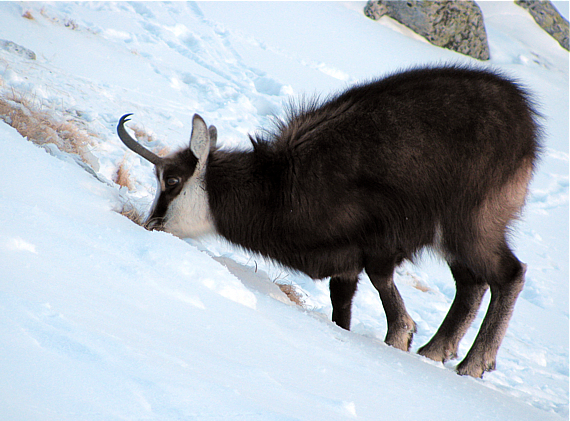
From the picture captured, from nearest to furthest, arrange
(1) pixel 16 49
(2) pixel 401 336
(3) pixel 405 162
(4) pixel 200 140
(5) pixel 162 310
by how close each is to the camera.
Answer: (5) pixel 162 310, (3) pixel 405 162, (4) pixel 200 140, (2) pixel 401 336, (1) pixel 16 49

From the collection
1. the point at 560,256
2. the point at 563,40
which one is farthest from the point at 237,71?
the point at 563,40

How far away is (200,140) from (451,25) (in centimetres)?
1396

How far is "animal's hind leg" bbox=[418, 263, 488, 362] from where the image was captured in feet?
13.3

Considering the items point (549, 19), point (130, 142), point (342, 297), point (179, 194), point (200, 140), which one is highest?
point (549, 19)

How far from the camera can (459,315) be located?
412 cm

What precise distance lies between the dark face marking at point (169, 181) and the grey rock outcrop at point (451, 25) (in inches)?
535

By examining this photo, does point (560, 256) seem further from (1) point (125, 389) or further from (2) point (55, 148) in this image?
(1) point (125, 389)

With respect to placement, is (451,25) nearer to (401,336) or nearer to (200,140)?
(401,336)

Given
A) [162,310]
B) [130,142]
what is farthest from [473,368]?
[130,142]

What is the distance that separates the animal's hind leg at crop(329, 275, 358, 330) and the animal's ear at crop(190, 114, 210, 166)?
4.64 ft

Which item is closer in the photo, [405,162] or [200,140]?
[405,162]

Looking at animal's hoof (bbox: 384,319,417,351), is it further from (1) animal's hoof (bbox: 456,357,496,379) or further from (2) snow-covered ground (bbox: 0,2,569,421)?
(1) animal's hoof (bbox: 456,357,496,379)

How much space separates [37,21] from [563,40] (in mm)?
17933

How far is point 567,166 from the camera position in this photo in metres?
11.0
